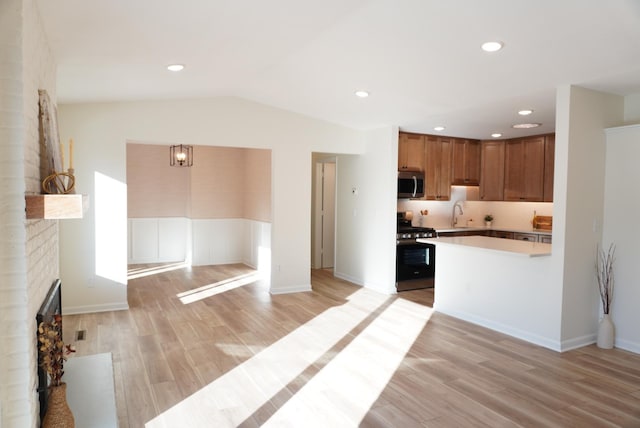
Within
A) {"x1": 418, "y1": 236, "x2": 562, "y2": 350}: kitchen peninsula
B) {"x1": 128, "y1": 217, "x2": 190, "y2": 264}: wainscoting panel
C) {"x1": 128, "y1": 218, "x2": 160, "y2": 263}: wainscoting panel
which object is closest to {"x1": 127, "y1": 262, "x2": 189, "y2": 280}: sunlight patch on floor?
{"x1": 128, "y1": 217, "x2": 190, "y2": 264}: wainscoting panel

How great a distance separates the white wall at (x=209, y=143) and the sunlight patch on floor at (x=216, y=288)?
90cm

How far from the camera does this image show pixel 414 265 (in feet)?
22.0

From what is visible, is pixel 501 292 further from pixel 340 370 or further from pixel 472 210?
pixel 472 210

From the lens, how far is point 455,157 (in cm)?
735

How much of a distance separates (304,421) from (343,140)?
465 cm

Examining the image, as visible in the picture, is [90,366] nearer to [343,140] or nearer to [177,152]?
[343,140]

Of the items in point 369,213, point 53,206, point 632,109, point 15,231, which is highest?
point 632,109

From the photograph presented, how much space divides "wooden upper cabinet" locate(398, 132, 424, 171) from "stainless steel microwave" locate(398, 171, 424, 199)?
0.10m

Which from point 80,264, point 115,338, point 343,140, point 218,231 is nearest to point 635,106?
point 343,140

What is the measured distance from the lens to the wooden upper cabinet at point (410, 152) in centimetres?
675

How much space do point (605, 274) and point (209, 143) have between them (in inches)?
191

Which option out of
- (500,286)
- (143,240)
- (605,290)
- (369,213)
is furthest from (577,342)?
(143,240)

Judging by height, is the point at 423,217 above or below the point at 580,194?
below

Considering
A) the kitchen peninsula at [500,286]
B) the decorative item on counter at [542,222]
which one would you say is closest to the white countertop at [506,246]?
the kitchen peninsula at [500,286]
